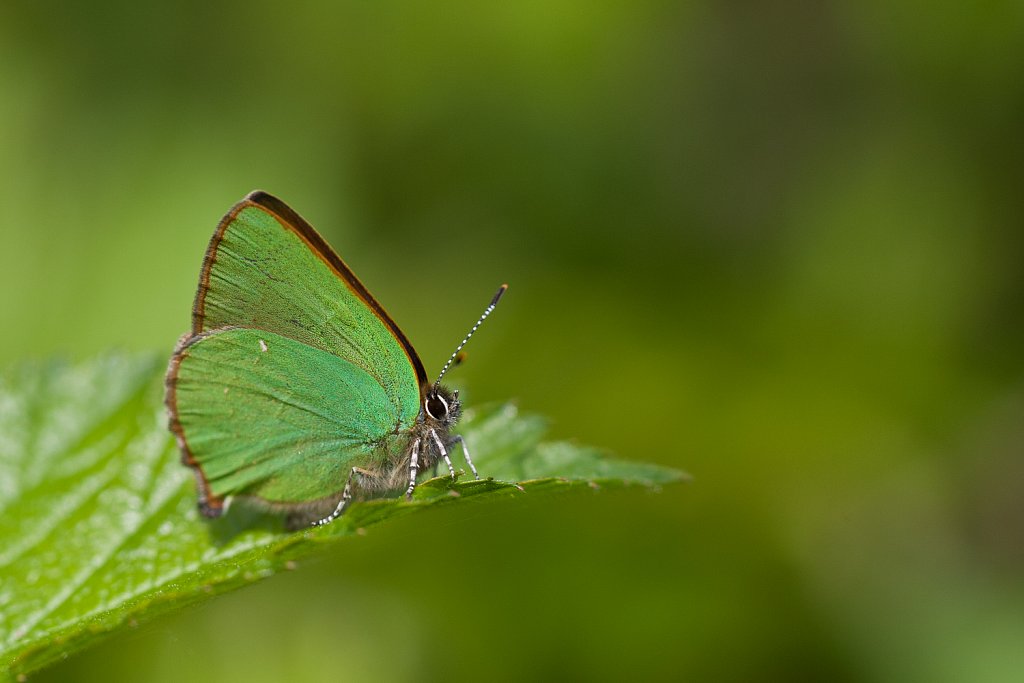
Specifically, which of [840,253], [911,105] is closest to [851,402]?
[840,253]

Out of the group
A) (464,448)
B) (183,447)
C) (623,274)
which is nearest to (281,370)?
(183,447)

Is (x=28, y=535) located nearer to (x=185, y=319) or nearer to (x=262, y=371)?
(x=262, y=371)

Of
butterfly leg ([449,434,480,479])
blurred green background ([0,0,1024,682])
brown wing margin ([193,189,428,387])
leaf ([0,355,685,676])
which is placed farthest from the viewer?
blurred green background ([0,0,1024,682])

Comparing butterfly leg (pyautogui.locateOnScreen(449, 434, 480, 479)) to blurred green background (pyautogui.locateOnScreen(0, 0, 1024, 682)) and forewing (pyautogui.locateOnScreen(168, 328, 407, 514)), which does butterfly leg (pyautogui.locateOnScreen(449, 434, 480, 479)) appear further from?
blurred green background (pyautogui.locateOnScreen(0, 0, 1024, 682))

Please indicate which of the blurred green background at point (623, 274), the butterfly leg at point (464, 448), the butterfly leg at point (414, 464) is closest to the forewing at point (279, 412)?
the butterfly leg at point (414, 464)

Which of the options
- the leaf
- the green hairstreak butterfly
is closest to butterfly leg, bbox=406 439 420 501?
the green hairstreak butterfly
